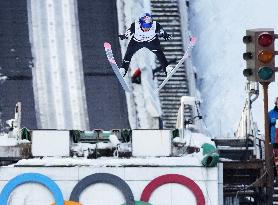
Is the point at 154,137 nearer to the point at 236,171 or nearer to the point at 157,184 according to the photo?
the point at 157,184

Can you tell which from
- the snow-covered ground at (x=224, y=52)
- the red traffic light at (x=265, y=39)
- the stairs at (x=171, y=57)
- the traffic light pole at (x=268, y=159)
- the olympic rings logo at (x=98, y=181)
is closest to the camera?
the olympic rings logo at (x=98, y=181)

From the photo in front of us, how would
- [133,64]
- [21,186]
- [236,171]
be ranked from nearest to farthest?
[21,186] → [236,171] → [133,64]

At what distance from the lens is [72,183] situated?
46.8ft

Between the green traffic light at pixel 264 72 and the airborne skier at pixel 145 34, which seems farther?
the airborne skier at pixel 145 34

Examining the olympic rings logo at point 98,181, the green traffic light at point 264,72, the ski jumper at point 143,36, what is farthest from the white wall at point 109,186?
the ski jumper at point 143,36

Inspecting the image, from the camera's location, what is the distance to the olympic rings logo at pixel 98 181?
559 inches

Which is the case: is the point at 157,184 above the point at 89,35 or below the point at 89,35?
below

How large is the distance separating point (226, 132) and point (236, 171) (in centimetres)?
843

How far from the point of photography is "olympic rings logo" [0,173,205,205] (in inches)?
559

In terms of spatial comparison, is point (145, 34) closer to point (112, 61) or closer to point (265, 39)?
point (112, 61)

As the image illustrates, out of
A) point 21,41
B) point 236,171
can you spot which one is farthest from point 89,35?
point 236,171

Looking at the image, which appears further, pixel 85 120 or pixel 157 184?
pixel 85 120

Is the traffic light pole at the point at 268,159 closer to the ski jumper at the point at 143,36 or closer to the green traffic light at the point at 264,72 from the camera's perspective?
the green traffic light at the point at 264,72

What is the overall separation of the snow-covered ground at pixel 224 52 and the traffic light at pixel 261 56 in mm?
10964
